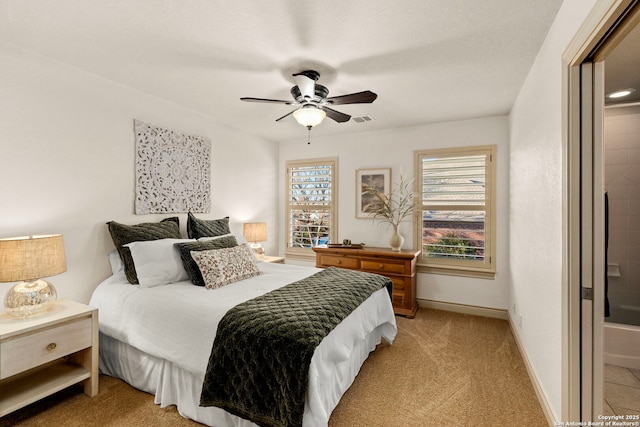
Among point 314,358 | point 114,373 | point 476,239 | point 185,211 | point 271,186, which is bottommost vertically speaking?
point 114,373

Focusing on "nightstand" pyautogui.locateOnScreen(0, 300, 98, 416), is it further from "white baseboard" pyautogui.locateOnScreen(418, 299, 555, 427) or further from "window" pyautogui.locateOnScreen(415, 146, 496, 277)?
"window" pyautogui.locateOnScreen(415, 146, 496, 277)

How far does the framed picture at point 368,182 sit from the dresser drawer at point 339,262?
772mm

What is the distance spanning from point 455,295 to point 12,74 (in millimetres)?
4827

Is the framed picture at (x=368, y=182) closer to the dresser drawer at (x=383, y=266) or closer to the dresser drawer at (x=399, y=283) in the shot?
the dresser drawer at (x=383, y=266)

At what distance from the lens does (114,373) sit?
247 cm

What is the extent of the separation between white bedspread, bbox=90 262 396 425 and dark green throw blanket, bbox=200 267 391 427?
3.4 inches

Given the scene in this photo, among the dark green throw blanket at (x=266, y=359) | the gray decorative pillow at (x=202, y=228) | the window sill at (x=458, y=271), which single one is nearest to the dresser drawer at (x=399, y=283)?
the window sill at (x=458, y=271)

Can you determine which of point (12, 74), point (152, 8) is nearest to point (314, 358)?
point (152, 8)

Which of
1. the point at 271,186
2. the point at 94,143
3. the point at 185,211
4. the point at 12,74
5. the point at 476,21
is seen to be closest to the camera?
the point at 476,21

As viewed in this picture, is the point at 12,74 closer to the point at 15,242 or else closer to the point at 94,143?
the point at 94,143

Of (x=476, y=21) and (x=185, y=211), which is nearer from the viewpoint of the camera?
(x=476, y=21)

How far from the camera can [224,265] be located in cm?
271

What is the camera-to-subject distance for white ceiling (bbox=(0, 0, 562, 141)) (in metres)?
1.78

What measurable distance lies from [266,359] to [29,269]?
1636 millimetres
